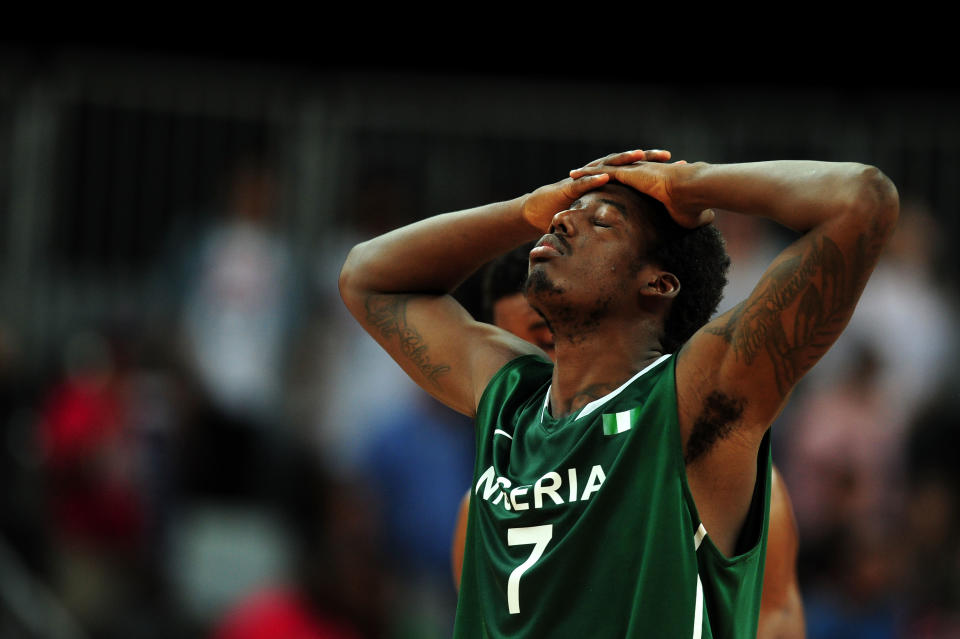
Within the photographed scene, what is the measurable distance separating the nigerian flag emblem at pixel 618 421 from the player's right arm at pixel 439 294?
0.56m

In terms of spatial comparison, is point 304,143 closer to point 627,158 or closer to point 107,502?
point 107,502

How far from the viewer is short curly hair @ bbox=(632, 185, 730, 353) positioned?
3.68m

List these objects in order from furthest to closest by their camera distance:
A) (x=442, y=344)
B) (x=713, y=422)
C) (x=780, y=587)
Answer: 1. (x=780, y=587)
2. (x=442, y=344)
3. (x=713, y=422)

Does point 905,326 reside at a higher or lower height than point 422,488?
higher

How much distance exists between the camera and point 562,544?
3375 millimetres

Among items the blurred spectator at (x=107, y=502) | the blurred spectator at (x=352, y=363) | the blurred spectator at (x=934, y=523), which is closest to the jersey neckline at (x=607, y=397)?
the blurred spectator at (x=934, y=523)

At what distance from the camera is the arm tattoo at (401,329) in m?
4.08

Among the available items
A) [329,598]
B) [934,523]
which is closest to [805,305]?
[329,598]

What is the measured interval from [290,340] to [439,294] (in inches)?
175

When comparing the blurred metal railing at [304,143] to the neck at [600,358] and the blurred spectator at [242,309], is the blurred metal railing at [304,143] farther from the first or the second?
the neck at [600,358]

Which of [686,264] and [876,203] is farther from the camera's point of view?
[686,264]

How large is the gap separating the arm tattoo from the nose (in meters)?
0.58

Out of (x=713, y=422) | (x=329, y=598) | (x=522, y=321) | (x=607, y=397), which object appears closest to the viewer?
(x=713, y=422)

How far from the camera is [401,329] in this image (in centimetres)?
413
